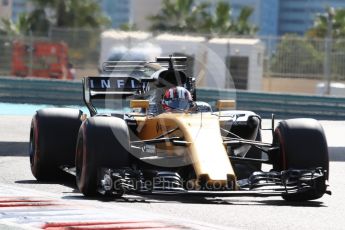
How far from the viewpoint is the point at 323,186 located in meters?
11.3

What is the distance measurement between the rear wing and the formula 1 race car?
74 centimetres

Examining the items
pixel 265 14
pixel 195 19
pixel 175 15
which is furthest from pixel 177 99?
pixel 265 14

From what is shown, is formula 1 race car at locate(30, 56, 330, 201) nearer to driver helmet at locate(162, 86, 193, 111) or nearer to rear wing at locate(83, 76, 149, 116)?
driver helmet at locate(162, 86, 193, 111)

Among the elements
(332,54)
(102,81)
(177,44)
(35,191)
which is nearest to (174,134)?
(35,191)

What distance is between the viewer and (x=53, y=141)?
1284 centimetres

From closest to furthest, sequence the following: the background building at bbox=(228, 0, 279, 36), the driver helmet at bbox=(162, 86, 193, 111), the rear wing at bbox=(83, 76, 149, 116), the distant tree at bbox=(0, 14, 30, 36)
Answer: the driver helmet at bbox=(162, 86, 193, 111)
the rear wing at bbox=(83, 76, 149, 116)
the distant tree at bbox=(0, 14, 30, 36)
the background building at bbox=(228, 0, 279, 36)

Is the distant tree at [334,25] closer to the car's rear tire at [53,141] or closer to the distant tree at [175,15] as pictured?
the distant tree at [175,15]

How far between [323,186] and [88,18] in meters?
58.0

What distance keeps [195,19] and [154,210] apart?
212ft

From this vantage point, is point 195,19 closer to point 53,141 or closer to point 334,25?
point 334,25

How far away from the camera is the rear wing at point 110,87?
545 inches

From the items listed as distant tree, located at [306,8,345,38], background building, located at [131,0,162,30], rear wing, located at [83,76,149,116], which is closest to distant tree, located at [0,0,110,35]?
distant tree, located at [306,8,345,38]

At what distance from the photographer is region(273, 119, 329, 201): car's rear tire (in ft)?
37.4

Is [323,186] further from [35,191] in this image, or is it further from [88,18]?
[88,18]
